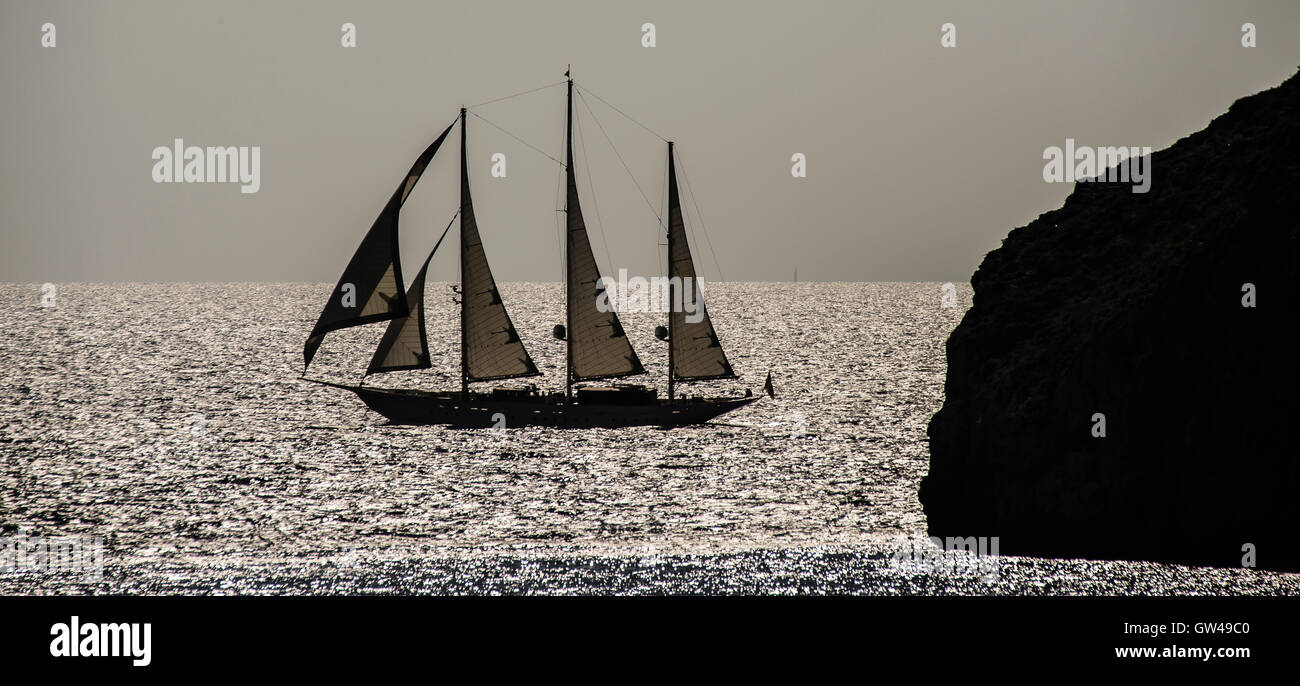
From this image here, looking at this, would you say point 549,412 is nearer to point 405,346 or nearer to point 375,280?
point 405,346

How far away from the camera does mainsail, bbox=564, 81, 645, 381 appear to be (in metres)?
58.4

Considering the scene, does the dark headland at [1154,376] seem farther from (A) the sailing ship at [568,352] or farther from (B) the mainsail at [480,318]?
(B) the mainsail at [480,318]

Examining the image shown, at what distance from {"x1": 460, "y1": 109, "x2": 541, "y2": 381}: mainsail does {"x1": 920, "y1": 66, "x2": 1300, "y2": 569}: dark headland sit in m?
35.0

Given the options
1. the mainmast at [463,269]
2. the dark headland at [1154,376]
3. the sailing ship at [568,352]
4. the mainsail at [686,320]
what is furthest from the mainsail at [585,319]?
the dark headland at [1154,376]

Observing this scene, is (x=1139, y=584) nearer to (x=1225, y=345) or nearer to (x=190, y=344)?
(x=1225, y=345)

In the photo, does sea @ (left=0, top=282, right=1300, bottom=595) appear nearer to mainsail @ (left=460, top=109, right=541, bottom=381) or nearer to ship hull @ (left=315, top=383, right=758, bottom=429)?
ship hull @ (left=315, top=383, right=758, bottom=429)

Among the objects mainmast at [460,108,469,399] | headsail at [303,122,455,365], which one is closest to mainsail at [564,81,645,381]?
mainmast at [460,108,469,399]

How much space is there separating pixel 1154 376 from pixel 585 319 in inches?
1542

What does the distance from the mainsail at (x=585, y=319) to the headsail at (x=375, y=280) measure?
8.64 meters

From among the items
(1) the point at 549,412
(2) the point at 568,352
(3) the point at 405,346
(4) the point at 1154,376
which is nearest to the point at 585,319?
(2) the point at 568,352

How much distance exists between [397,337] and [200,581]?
37.2 metres
